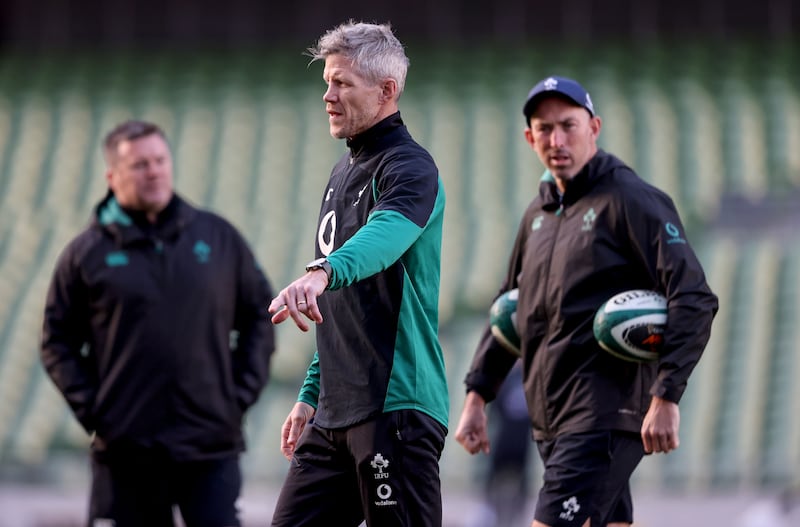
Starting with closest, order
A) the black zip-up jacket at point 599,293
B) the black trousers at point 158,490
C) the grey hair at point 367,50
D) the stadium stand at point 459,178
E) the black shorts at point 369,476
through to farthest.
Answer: the black shorts at point 369,476, the grey hair at point 367,50, the black zip-up jacket at point 599,293, the black trousers at point 158,490, the stadium stand at point 459,178

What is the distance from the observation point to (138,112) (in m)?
17.2

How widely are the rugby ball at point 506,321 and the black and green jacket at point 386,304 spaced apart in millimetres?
1232

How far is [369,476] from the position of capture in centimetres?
453

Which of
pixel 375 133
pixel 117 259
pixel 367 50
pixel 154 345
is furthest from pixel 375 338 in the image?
pixel 117 259

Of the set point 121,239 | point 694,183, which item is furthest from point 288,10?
point 121,239

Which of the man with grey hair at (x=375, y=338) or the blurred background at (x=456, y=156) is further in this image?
the blurred background at (x=456, y=156)

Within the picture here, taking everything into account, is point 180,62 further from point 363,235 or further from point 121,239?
point 363,235

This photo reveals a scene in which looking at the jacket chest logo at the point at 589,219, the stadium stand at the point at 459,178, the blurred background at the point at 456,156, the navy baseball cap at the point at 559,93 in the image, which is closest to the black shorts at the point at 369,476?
the jacket chest logo at the point at 589,219

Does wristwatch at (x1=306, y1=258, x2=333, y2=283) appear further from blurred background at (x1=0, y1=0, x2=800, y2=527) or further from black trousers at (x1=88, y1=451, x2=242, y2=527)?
blurred background at (x1=0, y1=0, x2=800, y2=527)

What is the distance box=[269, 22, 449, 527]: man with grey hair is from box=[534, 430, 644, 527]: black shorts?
0.82 meters

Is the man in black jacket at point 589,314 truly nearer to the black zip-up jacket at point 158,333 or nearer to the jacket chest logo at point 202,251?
the black zip-up jacket at point 158,333

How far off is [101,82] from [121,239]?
11.7 metres

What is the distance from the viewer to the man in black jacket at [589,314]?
207 inches

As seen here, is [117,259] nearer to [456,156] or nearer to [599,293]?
[599,293]
